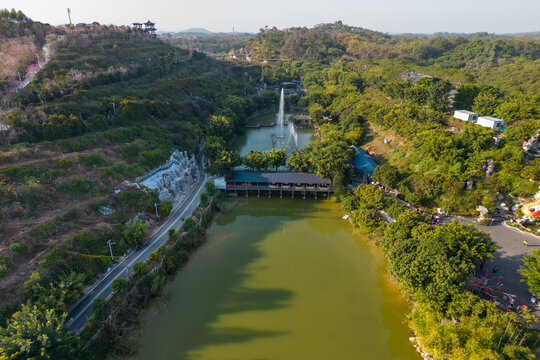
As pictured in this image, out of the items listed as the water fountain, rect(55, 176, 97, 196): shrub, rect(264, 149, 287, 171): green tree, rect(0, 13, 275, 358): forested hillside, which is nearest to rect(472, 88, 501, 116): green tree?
the water fountain

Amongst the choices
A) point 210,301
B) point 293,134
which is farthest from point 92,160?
point 293,134

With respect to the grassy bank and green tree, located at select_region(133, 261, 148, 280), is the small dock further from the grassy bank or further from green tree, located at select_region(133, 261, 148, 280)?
green tree, located at select_region(133, 261, 148, 280)

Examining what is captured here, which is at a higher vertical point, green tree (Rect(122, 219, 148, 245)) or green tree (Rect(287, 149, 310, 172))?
green tree (Rect(287, 149, 310, 172))

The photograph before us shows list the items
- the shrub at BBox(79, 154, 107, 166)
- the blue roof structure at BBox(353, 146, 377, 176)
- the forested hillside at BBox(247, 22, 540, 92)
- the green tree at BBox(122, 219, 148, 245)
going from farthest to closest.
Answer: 1. the forested hillside at BBox(247, 22, 540, 92)
2. the blue roof structure at BBox(353, 146, 377, 176)
3. the shrub at BBox(79, 154, 107, 166)
4. the green tree at BBox(122, 219, 148, 245)

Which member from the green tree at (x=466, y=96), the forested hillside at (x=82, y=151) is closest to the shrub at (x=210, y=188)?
the forested hillside at (x=82, y=151)

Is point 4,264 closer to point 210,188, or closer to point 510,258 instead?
point 210,188

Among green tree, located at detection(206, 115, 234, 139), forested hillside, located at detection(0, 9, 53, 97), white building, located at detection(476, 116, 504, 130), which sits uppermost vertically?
forested hillside, located at detection(0, 9, 53, 97)
